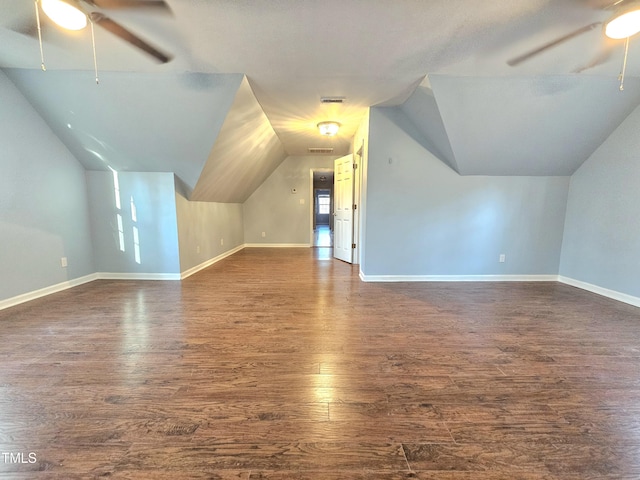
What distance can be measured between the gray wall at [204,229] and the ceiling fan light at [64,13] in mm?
2262

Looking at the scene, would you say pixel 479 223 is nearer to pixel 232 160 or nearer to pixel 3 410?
pixel 232 160

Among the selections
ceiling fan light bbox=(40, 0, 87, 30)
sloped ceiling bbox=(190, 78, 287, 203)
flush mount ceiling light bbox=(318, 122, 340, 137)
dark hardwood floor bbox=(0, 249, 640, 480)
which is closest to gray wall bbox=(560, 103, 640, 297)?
dark hardwood floor bbox=(0, 249, 640, 480)

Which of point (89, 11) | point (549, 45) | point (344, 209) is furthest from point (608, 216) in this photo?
point (89, 11)

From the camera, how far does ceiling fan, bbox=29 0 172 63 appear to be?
1.58m

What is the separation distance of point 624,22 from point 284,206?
19.5ft

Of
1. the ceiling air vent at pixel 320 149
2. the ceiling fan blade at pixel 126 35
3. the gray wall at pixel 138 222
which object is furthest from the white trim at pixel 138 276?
the ceiling air vent at pixel 320 149

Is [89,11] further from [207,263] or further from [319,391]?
[207,263]

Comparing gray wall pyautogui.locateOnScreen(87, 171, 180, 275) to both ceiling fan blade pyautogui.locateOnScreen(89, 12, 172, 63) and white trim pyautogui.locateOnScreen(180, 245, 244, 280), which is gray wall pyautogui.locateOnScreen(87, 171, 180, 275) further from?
ceiling fan blade pyautogui.locateOnScreen(89, 12, 172, 63)

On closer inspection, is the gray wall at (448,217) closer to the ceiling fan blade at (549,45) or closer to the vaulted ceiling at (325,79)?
the vaulted ceiling at (325,79)

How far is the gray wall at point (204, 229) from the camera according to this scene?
3.94 meters

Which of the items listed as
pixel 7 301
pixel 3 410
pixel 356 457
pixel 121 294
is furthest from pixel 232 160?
pixel 356 457

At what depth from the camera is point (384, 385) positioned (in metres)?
1.56

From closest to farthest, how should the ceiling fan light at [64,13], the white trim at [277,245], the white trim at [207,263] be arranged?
the ceiling fan light at [64,13]
the white trim at [207,263]
the white trim at [277,245]

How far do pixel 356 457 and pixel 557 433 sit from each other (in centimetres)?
99
